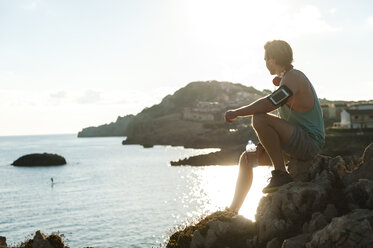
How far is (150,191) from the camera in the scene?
2340 inches

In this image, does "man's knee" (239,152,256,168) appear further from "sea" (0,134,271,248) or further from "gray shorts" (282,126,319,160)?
"sea" (0,134,271,248)

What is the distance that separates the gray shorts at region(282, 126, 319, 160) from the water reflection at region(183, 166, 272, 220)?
30.4 meters

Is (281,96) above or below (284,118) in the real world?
above

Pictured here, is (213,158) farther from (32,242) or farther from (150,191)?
(32,242)

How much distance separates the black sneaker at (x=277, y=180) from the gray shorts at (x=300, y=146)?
46 centimetres

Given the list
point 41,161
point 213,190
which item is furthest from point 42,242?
point 41,161

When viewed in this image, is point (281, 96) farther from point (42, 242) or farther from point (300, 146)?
point (42, 242)

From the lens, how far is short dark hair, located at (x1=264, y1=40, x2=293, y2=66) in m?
7.29

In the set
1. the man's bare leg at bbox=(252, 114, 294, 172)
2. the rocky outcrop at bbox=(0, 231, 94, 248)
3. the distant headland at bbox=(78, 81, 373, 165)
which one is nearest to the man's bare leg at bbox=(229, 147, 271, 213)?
the man's bare leg at bbox=(252, 114, 294, 172)

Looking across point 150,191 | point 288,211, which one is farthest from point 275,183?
point 150,191

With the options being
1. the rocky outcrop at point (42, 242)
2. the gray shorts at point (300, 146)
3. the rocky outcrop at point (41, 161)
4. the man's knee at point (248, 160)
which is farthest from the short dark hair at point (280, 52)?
the rocky outcrop at point (41, 161)

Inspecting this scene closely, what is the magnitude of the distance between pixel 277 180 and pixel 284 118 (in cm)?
119

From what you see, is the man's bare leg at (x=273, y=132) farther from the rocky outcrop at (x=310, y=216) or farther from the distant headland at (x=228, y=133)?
the distant headland at (x=228, y=133)

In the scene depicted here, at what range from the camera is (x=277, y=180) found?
7.43m
